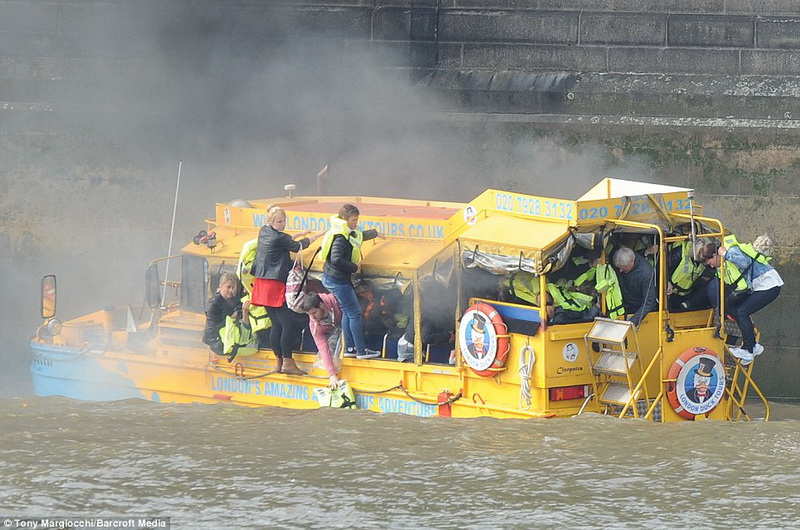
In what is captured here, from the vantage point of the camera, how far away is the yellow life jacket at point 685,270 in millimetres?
11477

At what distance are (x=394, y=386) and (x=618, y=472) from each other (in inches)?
86.7

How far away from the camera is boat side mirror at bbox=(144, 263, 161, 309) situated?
500 inches

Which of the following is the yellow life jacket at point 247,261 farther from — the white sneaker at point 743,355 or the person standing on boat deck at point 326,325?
the white sneaker at point 743,355

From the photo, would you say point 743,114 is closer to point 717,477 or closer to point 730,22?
point 730,22

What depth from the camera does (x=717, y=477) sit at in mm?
10086

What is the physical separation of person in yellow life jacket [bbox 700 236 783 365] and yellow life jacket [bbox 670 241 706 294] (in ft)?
0.62

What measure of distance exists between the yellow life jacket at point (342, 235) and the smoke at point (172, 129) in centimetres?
379

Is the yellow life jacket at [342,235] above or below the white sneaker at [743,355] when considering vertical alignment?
above

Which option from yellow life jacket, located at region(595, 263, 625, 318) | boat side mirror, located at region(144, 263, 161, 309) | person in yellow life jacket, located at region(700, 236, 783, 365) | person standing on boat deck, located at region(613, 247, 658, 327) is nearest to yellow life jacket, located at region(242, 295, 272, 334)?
boat side mirror, located at region(144, 263, 161, 309)

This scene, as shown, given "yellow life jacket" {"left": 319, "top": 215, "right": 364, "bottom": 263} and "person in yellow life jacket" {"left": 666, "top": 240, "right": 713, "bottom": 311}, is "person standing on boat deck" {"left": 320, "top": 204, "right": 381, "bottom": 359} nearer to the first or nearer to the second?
"yellow life jacket" {"left": 319, "top": 215, "right": 364, "bottom": 263}

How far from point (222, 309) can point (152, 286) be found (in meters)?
1.04

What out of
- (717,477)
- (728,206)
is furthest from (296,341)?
(728,206)

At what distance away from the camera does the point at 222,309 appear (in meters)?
12.0

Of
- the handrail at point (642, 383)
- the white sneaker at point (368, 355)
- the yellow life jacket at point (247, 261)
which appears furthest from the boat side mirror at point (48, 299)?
the handrail at point (642, 383)
